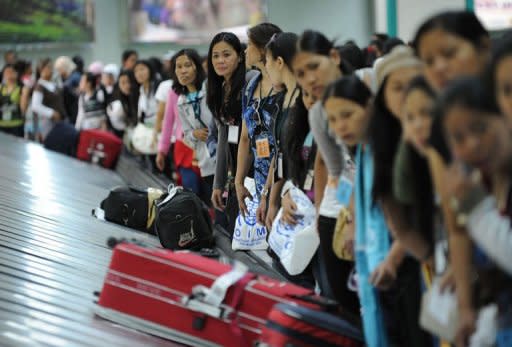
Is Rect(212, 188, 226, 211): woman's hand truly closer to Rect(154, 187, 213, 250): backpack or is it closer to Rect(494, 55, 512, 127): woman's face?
Rect(154, 187, 213, 250): backpack

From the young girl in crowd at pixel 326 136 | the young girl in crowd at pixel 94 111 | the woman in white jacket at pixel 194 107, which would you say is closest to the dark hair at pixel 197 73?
the woman in white jacket at pixel 194 107

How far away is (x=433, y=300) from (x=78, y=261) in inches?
127

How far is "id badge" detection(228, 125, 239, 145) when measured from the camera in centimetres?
582

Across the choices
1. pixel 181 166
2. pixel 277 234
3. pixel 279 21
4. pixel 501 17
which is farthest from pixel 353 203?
pixel 279 21

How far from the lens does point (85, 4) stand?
766 inches

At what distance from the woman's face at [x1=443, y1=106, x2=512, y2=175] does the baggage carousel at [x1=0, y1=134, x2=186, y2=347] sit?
1991 mm

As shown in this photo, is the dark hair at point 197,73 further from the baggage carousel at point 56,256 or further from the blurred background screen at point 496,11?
the blurred background screen at point 496,11

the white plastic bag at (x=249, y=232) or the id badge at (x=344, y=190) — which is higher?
the id badge at (x=344, y=190)

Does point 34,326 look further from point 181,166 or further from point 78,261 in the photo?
point 181,166

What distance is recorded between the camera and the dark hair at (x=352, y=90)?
3158mm

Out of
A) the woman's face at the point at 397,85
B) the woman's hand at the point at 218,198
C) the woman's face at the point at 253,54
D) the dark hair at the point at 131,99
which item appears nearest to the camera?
the woman's face at the point at 397,85

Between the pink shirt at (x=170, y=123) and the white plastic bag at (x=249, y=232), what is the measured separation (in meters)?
2.13

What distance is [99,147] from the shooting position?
1157 centimetres

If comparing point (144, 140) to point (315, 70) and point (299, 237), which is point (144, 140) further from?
point (315, 70)
